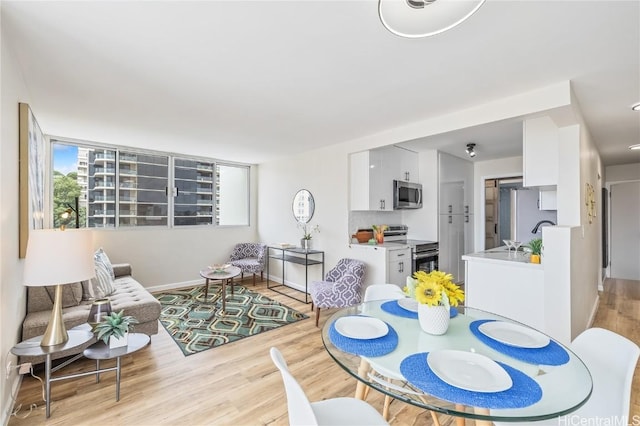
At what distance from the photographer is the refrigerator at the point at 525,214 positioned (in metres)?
5.38

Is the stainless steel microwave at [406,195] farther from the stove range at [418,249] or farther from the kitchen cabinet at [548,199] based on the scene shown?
the kitchen cabinet at [548,199]

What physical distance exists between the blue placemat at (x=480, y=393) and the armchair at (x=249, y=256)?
4.23 metres

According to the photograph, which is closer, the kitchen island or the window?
the kitchen island

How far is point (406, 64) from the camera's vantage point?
203 centimetres

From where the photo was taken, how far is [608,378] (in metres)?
1.27

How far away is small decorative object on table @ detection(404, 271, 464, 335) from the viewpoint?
145 centimetres

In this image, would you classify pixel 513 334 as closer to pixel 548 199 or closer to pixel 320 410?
pixel 320 410

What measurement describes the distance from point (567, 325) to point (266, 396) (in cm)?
257

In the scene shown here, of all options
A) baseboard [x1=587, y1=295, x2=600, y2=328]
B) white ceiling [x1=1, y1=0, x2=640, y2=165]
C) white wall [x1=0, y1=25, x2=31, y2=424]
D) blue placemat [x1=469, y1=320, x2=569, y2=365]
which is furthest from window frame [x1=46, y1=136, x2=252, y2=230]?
baseboard [x1=587, y1=295, x2=600, y2=328]

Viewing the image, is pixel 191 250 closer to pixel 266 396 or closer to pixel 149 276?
pixel 149 276

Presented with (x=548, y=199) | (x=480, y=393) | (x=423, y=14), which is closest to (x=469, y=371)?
(x=480, y=393)

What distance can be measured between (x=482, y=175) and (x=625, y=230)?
343 cm

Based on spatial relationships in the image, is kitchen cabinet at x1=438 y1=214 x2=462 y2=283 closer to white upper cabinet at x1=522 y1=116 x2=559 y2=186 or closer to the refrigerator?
the refrigerator

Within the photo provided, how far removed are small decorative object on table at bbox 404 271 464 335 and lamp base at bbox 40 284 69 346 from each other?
236cm
